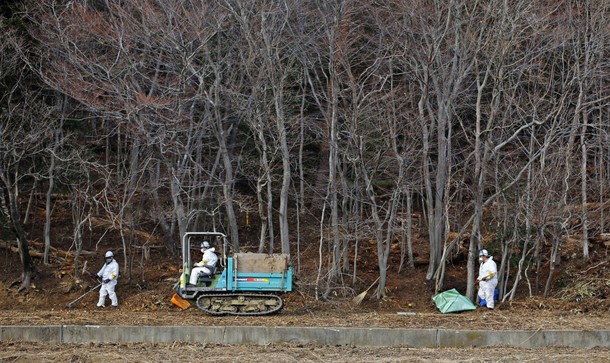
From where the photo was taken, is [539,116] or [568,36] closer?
[568,36]

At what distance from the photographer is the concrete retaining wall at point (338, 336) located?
50.3 feet

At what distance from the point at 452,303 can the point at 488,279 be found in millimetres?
1060

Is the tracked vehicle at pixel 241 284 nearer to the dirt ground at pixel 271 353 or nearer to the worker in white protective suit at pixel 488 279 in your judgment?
the dirt ground at pixel 271 353

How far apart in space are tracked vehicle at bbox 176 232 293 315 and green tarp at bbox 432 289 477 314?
4.25 metres

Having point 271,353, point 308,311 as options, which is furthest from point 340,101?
point 271,353

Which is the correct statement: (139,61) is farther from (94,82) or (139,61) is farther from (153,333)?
(153,333)

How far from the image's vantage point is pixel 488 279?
66.9 feet

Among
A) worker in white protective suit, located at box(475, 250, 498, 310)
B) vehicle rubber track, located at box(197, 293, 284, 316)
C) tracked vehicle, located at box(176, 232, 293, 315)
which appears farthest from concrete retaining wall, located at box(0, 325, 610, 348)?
worker in white protective suit, located at box(475, 250, 498, 310)

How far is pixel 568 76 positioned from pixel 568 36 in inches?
40.5

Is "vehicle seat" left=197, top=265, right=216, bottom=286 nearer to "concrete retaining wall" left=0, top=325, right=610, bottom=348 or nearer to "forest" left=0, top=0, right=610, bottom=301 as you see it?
"concrete retaining wall" left=0, top=325, right=610, bottom=348

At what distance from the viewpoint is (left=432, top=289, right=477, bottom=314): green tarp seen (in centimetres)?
2014

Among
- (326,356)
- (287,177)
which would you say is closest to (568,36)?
(287,177)

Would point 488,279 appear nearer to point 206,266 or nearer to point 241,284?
point 241,284

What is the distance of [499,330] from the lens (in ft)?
51.4
